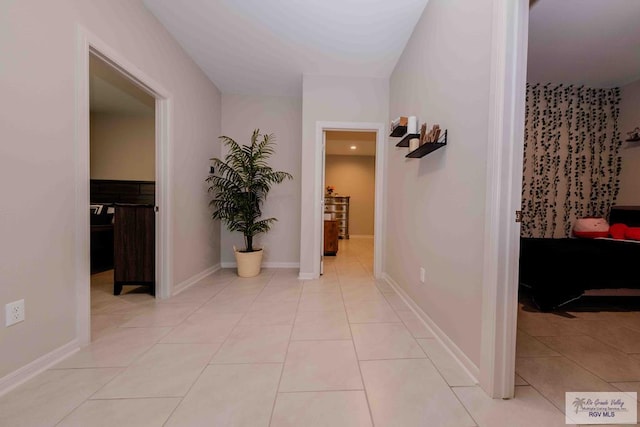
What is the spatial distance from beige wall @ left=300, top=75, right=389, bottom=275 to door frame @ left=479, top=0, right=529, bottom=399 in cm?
200

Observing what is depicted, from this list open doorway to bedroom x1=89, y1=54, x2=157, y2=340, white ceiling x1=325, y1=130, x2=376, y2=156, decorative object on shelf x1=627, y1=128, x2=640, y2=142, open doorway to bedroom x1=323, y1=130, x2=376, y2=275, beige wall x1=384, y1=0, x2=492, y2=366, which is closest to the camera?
beige wall x1=384, y1=0, x2=492, y2=366

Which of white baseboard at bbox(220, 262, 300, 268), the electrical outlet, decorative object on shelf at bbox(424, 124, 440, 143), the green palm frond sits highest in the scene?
decorative object on shelf at bbox(424, 124, 440, 143)

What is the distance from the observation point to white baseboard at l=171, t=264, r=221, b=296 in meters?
2.57

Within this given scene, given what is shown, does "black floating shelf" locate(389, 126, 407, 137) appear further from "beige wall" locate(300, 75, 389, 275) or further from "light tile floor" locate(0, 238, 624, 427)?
"light tile floor" locate(0, 238, 624, 427)

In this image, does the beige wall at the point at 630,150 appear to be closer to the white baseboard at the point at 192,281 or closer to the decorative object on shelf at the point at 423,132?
the decorative object on shelf at the point at 423,132

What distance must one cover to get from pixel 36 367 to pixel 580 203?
5818 mm

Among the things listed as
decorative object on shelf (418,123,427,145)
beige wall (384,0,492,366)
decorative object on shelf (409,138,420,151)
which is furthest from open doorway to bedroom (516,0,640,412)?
decorative object on shelf (409,138,420,151)

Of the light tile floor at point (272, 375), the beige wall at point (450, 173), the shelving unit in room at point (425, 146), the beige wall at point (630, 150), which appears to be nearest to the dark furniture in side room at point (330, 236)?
the beige wall at point (450, 173)

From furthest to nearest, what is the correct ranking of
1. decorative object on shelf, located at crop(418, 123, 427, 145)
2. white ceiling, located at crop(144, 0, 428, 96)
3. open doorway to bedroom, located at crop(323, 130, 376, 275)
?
open doorway to bedroom, located at crop(323, 130, 376, 275), white ceiling, located at crop(144, 0, 428, 96), decorative object on shelf, located at crop(418, 123, 427, 145)

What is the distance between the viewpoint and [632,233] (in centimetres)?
282

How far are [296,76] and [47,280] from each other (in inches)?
120

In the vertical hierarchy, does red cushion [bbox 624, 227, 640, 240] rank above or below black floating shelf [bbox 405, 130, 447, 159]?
below

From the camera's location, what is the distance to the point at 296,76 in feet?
10.3

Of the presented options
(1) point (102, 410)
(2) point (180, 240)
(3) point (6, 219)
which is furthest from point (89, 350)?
(2) point (180, 240)
